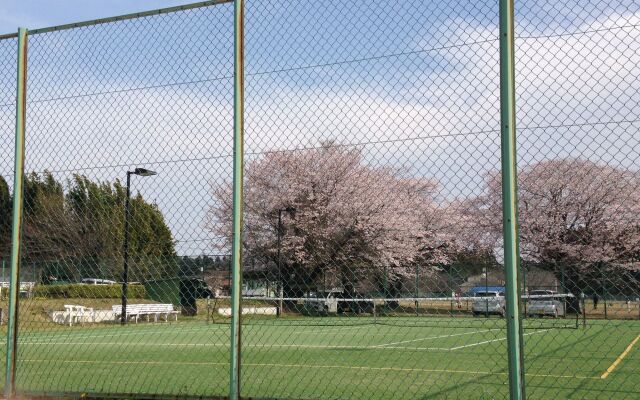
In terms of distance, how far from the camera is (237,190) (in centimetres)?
609

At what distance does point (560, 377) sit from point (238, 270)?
5.51m

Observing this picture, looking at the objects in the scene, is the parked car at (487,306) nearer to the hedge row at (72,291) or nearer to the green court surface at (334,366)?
the green court surface at (334,366)

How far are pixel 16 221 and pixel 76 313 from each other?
705 cm

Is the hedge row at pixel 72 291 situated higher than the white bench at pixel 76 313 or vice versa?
the hedge row at pixel 72 291

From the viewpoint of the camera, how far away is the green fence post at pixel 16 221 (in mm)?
6923

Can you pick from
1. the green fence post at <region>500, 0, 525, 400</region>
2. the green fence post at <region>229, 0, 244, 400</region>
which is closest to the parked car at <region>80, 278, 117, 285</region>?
the green fence post at <region>229, 0, 244, 400</region>

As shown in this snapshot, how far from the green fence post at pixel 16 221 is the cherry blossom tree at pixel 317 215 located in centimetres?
178

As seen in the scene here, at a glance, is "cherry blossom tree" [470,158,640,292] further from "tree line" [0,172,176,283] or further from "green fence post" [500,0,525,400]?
"green fence post" [500,0,525,400]

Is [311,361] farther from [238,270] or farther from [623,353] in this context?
[238,270]

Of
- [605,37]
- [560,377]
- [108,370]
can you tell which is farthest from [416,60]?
[108,370]

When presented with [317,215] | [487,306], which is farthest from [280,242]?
[487,306]

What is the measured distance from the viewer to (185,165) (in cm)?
649

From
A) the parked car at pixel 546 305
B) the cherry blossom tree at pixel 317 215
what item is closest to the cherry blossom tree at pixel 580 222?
the parked car at pixel 546 305

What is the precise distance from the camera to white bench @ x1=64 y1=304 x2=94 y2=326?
12.5 meters
